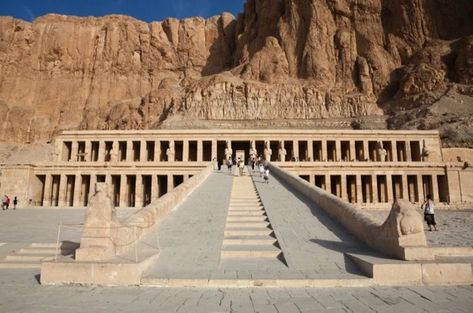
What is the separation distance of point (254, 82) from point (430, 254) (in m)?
66.3

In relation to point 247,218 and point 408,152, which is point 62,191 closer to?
point 247,218

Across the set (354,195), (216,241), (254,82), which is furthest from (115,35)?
(216,241)

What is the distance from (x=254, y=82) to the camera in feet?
233

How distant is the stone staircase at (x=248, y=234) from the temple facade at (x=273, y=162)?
1929 cm

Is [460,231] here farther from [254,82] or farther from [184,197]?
→ [254,82]

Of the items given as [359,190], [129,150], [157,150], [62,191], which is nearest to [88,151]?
[129,150]

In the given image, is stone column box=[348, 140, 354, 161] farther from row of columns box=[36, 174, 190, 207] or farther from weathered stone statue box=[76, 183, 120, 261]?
weathered stone statue box=[76, 183, 120, 261]

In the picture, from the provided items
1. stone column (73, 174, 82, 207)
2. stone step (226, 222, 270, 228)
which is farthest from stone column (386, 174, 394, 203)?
stone column (73, 174, 82, 207)

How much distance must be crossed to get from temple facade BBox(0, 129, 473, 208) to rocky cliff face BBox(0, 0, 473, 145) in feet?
31.7

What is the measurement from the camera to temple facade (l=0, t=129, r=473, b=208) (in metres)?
35.8

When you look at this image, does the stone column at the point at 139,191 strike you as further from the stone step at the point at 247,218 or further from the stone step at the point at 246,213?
the stone step at the point at 247,218

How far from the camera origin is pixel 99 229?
776 centimetres

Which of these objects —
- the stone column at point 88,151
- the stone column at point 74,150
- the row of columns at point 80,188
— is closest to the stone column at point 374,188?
the row of columns at point 80,188

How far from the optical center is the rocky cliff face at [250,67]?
64.9m
